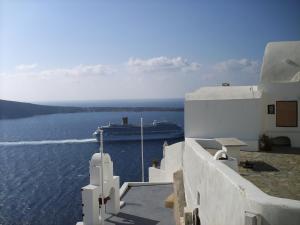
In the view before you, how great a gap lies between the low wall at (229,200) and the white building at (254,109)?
4.01 metres

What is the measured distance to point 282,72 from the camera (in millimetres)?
12109

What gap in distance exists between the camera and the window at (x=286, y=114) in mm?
11795

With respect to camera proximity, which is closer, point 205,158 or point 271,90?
point 205,158

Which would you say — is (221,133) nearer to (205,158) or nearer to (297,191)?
(205,158)

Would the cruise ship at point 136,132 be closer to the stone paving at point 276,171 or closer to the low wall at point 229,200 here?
the stone paving at point 276,171

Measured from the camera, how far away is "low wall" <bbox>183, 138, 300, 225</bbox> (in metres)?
3.62

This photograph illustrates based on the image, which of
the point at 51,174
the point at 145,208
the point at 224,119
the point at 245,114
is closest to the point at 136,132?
the point at 51,174

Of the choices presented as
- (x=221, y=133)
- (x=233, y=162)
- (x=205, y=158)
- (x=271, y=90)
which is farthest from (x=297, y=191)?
(x=271, y=90)

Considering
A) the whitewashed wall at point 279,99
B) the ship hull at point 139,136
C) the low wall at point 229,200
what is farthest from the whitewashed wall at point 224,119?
the ship hull at point 139,136

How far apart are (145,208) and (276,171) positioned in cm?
645

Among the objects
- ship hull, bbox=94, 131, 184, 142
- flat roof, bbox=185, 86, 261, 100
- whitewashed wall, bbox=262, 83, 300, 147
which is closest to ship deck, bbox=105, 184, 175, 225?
flat roof, bbox=185, 86, 261, 100

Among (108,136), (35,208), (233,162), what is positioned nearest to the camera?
(233,162)

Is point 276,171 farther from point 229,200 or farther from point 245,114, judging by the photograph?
point 245,114

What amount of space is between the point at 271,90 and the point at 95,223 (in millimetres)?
7787
